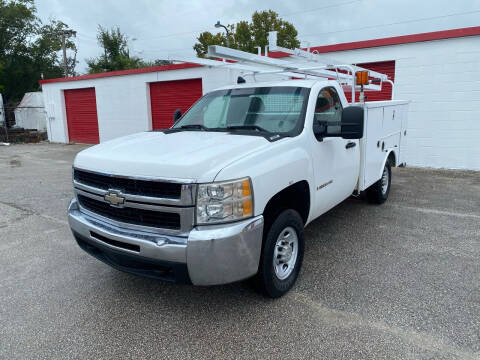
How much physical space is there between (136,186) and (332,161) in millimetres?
2168

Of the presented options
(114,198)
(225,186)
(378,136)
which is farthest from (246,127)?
(378,136)

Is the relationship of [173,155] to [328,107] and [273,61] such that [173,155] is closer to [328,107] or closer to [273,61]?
[328,107]

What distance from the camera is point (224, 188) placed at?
2.60 meters

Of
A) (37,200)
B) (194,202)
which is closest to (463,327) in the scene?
(194,202)

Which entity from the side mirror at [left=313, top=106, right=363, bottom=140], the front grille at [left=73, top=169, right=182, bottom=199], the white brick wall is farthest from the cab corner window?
the white brick wall

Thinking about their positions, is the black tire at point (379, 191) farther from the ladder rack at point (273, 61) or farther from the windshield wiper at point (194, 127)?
the windshield wiper at point (194, 127)

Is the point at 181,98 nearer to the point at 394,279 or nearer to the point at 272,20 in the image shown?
the point at 394,279

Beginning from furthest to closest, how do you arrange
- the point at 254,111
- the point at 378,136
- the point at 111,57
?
the point at 111,57, the point at 378,136, the point at 254,111

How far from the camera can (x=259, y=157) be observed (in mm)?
2873

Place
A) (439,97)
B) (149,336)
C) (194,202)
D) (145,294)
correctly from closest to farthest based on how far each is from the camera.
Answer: (194,202)
(149,336)
(145,294)
(439,97)

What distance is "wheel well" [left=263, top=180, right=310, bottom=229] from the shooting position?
122 inches

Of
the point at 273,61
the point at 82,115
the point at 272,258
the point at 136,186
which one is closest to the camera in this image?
the point at 136,186

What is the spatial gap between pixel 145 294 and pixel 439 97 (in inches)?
352

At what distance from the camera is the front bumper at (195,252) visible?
2549 mm
